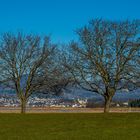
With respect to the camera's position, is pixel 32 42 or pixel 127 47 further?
pixel 32 42

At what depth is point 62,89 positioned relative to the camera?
56.4m

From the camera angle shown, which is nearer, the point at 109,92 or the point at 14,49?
the point at 109,92

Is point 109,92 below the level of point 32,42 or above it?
below

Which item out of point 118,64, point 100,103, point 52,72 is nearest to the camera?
point 118,64

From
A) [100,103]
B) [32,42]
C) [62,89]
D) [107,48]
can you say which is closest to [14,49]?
[32,42]

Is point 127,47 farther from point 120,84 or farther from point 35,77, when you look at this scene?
point 35,77

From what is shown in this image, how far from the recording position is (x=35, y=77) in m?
57.1

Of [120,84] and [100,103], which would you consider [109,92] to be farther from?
[100,103]

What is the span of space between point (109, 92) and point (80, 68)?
422 centimetres

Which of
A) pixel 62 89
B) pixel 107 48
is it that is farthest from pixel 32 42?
pixel 107 48

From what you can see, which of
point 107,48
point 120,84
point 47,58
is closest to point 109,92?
point 120,84

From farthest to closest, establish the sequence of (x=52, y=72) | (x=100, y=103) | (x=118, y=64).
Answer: (x=100, y=103), (x=52, y=72), (x=118, y=64)

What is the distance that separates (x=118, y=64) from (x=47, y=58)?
394 inches

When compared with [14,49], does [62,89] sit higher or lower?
lower
